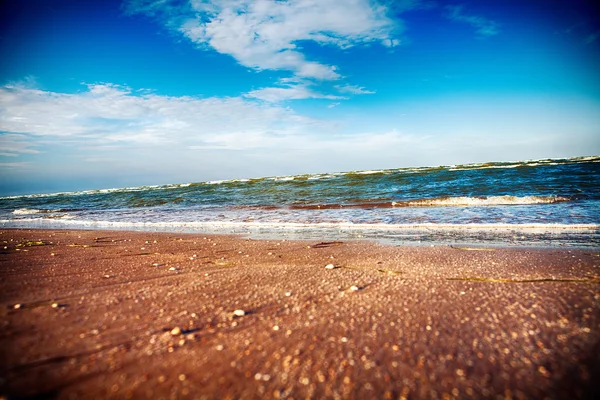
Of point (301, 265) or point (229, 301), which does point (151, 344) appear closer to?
point (229, 301)

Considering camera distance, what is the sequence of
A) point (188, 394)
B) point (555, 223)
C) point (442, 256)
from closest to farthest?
point (188, 394), point (442, 256), point (555, 223)

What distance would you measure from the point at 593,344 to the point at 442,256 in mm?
Result: 3123

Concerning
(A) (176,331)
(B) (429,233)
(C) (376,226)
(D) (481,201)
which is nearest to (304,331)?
(A) (176,331)

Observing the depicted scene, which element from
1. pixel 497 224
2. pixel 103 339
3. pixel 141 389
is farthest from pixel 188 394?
pixel 497 224

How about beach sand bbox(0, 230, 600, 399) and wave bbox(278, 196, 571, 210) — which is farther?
wave bbox(278, 196, 571, 210)

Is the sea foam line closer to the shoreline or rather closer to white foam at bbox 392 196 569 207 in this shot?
A: the shoreline

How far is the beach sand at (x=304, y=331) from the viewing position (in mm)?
1848

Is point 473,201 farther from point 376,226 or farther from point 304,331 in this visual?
point 304,331

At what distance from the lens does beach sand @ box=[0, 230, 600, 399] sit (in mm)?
1848

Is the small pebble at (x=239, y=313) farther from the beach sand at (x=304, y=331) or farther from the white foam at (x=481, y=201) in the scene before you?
the white foam at (x=481, y=201)

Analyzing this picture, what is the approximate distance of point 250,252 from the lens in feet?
20.7

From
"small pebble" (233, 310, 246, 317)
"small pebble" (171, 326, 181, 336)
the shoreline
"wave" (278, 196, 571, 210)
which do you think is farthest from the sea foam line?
"small pebble" (171, 326, 181, 336)

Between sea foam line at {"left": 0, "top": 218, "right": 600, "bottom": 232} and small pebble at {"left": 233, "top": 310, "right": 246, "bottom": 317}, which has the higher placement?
small pebble at {"left": 233, "top": 310, "right": 246, "bottom": 317}

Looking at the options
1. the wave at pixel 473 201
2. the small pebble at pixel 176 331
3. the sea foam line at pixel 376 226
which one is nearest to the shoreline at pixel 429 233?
the sea foam line at pixel 376 226
